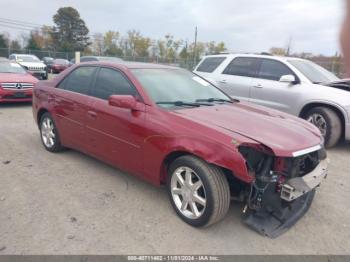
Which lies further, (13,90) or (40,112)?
(13,90)

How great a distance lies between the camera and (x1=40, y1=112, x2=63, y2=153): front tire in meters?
5.09

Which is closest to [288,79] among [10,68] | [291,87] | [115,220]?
[291,87]

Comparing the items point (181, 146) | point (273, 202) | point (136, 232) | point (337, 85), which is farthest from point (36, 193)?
point (337, 85)

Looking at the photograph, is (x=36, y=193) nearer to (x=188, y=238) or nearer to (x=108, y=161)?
(x=108, y=161)

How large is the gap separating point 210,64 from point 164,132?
535cm

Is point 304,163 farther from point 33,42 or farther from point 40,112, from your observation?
point 33,42

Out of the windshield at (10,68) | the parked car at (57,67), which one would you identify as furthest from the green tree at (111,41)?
the windshield at (10,68)

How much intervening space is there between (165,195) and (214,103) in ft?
4.18

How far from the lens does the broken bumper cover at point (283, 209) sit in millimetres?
2936

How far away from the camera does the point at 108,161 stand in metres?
4.12

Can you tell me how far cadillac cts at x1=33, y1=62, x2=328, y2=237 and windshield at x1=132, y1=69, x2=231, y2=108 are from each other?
1 cm

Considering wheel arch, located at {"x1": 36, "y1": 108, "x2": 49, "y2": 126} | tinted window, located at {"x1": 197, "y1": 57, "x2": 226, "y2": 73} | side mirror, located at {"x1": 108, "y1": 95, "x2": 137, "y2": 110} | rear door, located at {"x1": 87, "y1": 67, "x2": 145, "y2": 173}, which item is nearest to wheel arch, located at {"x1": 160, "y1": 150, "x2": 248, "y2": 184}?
rear door, located at {"x1": 87, "y1": 67, "x2": 145, "y2": 173}

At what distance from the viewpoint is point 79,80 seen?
471cm

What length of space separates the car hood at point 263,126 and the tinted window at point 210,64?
4.34m
